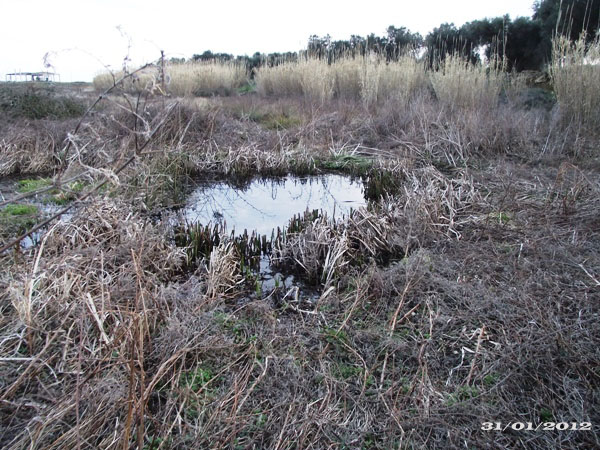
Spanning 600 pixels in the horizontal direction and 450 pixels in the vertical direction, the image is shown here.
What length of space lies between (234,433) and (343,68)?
10.7 m

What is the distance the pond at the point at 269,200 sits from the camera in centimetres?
432

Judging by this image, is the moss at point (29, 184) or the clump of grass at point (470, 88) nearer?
the moss at point (29, 184)

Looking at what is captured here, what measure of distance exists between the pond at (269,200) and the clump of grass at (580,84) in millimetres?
3627

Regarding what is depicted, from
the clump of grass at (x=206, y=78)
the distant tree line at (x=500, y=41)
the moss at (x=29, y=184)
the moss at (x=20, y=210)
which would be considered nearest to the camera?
the moss at (x=20, y=210)

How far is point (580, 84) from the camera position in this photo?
6008 millimetres

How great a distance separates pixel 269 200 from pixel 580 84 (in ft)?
16.6

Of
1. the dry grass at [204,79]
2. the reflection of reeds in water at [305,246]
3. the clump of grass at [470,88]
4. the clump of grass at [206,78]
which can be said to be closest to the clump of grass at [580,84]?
the clump of grass at [470,88]

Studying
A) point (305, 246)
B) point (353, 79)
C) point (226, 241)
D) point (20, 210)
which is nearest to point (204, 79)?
point (353, 79)

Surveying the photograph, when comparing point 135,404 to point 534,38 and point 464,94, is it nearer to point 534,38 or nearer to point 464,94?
point 464,94

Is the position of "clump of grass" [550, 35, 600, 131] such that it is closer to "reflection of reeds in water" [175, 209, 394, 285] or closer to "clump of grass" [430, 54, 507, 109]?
"clump of grass" [430, 54, 507, 109]

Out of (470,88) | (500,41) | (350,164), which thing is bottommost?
(350,164)

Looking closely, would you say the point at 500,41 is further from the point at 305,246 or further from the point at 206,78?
the point at 305,246

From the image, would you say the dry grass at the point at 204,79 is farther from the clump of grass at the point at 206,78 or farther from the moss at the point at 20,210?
the moss at the point at 20,210

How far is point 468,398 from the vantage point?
6.40 feet
